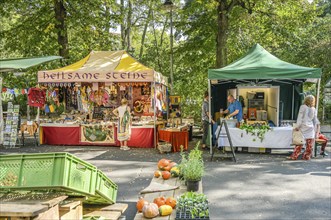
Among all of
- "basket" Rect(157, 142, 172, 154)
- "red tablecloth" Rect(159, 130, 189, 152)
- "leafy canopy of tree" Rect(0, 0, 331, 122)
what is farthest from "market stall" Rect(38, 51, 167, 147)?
"leafy canopy of tree" Rect(0, 0, 331, 122)

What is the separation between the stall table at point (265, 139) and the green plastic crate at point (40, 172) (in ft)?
22.3

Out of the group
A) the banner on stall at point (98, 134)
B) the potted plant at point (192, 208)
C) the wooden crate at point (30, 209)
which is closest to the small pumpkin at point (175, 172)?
the potted plant at point (192, 208)

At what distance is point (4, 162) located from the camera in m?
3.50

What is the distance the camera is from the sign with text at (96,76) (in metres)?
10.8

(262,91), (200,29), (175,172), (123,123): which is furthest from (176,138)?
(200,29)

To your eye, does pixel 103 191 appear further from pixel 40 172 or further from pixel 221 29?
pixel 221 29

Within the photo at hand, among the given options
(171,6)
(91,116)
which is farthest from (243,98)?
(91,116)

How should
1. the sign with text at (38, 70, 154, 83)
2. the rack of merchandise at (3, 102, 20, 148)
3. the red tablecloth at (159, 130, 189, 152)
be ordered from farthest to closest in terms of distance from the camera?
the rack of merchandise at (3, 102, 20, 148), the sign with text at (38, 70, 154, 83), the red tablecloth at (159, 130, 189, 152)

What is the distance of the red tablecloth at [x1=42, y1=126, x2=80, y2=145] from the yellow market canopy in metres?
1.71

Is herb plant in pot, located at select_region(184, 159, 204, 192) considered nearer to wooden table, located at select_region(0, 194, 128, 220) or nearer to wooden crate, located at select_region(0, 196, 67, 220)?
wooden table, located at select_region(0, 194, 128, 220)

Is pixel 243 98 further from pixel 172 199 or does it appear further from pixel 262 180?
pixel 172 199

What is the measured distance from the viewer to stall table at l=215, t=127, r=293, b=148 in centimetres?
952

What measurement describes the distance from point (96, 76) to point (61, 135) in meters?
2.50

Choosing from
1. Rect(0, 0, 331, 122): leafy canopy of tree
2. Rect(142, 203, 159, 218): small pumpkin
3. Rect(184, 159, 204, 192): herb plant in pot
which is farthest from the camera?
Rect(0, 0, 331, 122): leafy canopy of tree
